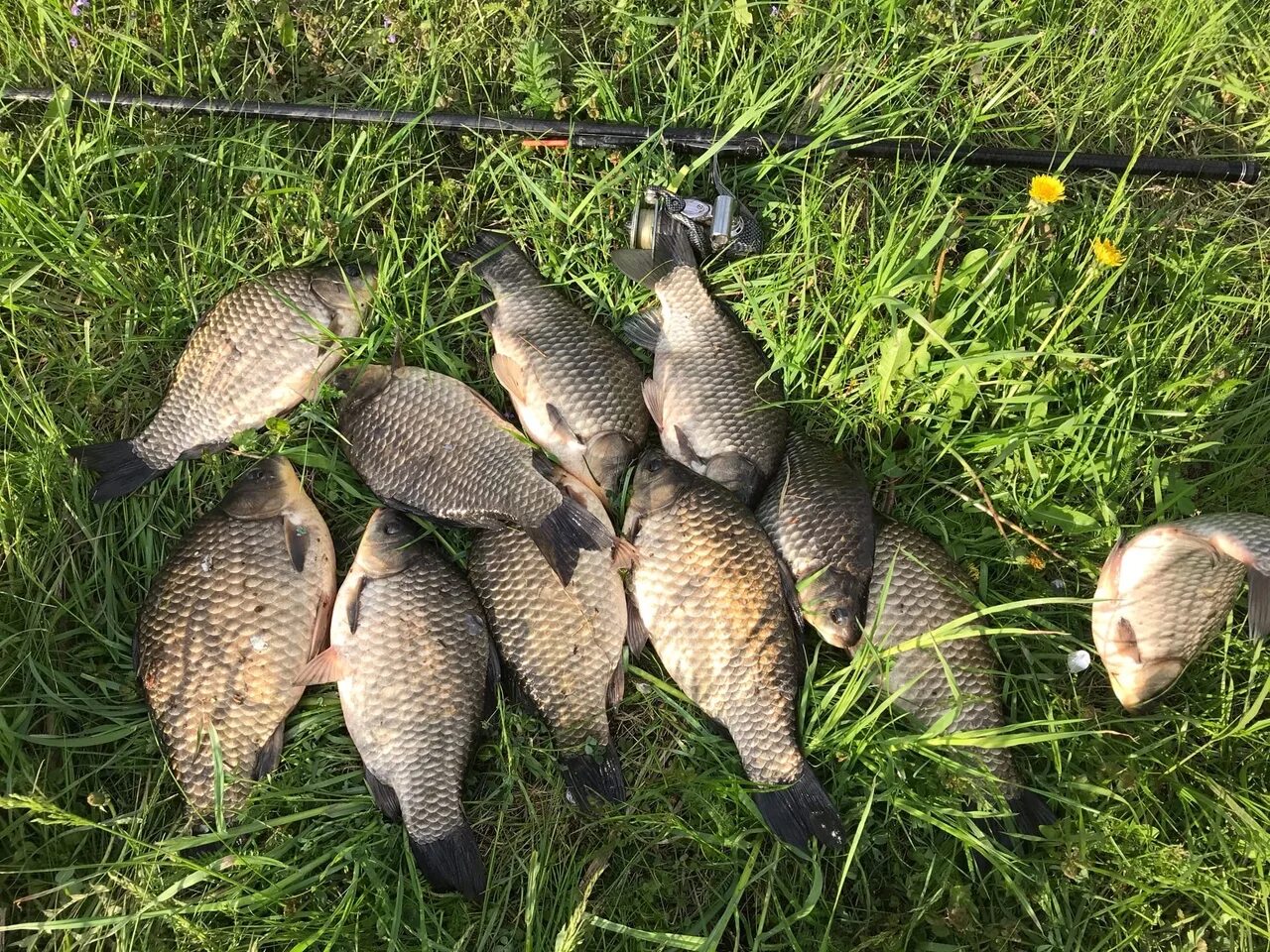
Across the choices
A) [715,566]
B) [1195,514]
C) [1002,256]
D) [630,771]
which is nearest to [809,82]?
[1002,256]

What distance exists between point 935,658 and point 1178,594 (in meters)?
0.79

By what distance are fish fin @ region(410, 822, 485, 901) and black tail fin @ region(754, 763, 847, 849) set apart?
91 cm

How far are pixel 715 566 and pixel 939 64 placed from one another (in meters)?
2.16

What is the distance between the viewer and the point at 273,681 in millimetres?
2344

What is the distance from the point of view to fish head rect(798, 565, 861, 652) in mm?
2332

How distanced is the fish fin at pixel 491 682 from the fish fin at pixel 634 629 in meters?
0.43

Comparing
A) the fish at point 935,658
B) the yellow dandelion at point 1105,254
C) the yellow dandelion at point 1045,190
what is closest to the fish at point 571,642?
the fish at point 935,658

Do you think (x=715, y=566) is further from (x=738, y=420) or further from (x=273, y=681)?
(x=273, y=681)

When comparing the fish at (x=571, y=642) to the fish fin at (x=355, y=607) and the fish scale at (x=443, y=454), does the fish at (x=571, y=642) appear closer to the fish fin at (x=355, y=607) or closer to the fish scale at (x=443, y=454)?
the fish scale at (x=443, y=454)

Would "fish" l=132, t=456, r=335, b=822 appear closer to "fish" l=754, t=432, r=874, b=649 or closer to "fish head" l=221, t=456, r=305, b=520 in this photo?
"fish head" l=221, t=456, r=305, b=520

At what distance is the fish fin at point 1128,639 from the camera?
239 centimetres

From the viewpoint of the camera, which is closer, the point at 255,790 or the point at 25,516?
the point at 255,790

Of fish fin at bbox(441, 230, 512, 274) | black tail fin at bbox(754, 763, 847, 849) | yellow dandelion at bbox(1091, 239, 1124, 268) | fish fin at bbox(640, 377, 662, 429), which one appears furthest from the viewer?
fish fin at bbox(441, 230, 512, 274)

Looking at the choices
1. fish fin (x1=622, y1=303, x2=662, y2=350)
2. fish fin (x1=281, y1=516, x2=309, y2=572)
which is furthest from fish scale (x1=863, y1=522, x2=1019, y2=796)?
fish fin (x1=281, y1=516, x2=309, y2=572)
